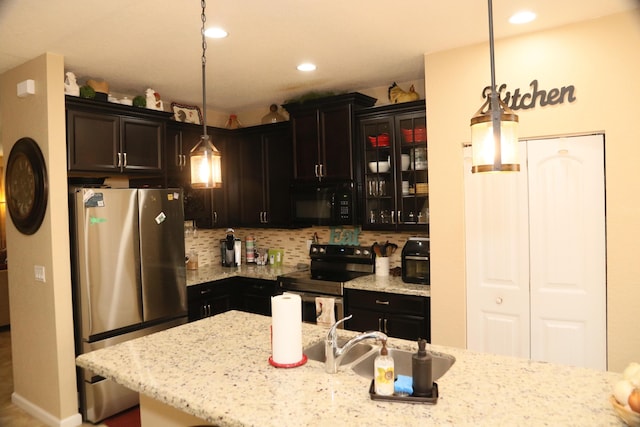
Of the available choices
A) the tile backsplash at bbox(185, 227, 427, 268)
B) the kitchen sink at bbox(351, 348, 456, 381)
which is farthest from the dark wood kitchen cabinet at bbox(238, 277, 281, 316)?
the kitchen sink at bbox(351, 348, 456, 381)

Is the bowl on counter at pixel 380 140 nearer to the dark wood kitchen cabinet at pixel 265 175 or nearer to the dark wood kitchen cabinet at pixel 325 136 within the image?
the dark wood kitchen cabinet at pixel 325 136

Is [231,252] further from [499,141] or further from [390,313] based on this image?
[499,141]

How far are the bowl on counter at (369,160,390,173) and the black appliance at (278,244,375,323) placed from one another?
76 centimetres

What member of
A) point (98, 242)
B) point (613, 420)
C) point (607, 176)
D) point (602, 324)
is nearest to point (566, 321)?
point (602, 324)

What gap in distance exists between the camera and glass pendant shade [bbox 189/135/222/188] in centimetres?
215

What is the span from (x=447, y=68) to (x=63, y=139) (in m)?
2.71

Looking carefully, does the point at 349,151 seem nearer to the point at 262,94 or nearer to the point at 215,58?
the point at 262,94

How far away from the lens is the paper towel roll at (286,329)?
73.9 inches

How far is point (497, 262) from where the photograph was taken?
3045 mm

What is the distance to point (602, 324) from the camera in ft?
8.87

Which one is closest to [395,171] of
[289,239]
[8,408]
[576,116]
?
[576,116]

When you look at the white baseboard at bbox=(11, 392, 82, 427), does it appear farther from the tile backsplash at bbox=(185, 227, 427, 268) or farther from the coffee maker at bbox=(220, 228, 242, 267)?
the coffee maker at bbox=(220, 228, 242, 267)

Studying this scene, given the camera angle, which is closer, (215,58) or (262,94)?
(215,58)

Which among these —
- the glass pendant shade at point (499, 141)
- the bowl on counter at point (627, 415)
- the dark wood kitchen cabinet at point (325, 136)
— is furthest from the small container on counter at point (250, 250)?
the bowl on counter at point (627, 415)
